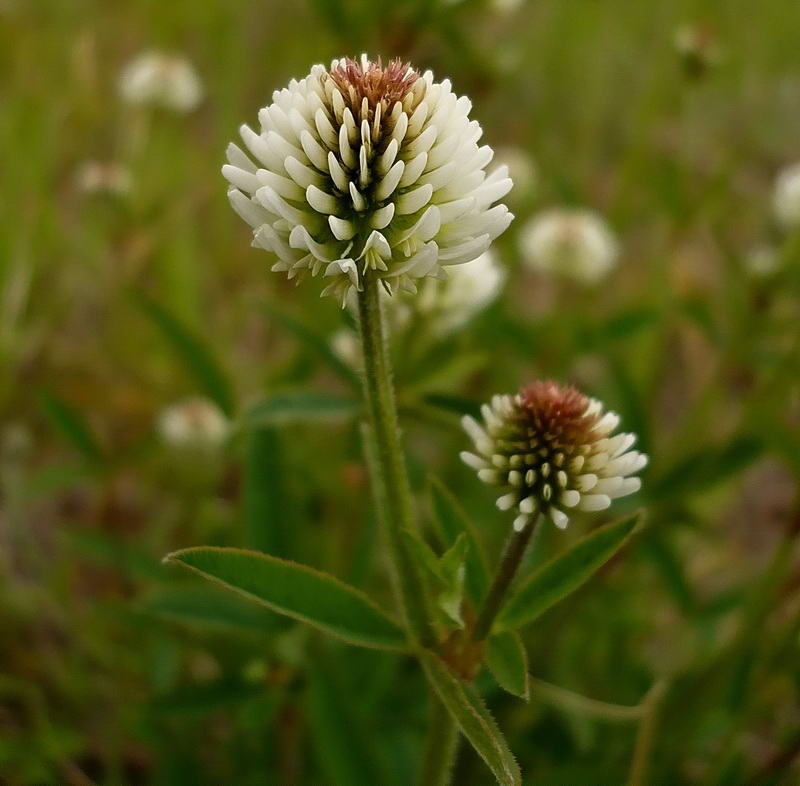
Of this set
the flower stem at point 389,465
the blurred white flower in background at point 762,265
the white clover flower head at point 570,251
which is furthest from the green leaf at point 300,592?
the white clover flower head at point 570,251

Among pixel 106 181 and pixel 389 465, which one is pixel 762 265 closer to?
pixel 389 465

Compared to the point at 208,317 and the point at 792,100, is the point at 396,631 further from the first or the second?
the point at 792,100

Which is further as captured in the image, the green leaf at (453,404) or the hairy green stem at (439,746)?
the green leaf at (453,404)

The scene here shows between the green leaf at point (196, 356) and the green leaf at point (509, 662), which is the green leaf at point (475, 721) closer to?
the green leaf at point (509, 662)

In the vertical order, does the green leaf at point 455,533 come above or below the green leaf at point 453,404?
below

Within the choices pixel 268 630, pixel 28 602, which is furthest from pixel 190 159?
pixel 268 630

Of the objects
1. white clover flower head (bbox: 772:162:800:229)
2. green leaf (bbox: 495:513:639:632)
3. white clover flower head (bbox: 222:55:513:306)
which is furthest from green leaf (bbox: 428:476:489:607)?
white clover flower head (bbox: 772:162:800:229)

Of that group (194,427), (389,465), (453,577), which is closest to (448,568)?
(453,577)

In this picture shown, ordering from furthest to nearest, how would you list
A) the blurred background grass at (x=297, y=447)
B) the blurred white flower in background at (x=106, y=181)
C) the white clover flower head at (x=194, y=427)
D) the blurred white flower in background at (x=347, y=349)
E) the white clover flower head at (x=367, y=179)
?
the blurred white flower in background at (x=106, y=181), the white clover flower head at (x=194, y=427), the blurred white flower in background at (x=347, y=349), the blurred background grass at (x=297, y=447), the white clover flower head at (x=367, y=179)
